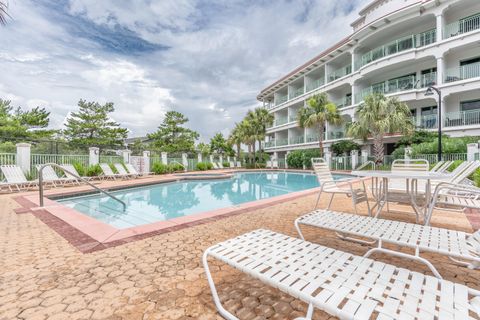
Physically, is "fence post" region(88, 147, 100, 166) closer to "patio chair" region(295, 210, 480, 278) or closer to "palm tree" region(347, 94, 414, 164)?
"patio chair" region(295, 210, 480, 278)

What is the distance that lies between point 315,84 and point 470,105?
12645 mm

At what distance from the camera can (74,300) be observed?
1.84m

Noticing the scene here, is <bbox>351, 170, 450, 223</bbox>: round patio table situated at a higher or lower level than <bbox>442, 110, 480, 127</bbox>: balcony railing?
lower

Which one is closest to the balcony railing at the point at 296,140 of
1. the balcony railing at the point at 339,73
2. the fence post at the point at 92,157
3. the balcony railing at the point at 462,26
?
the balcony railing at the point at 339,73

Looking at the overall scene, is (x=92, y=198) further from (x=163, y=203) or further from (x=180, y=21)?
(x=180, y=21)

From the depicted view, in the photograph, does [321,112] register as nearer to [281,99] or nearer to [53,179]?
[281,99]

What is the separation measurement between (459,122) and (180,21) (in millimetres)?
17899

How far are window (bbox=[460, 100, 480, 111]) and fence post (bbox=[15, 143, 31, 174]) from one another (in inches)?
993

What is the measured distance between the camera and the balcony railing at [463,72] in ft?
46.4

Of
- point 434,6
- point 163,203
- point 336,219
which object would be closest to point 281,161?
point 434,6

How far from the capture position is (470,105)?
15203mm

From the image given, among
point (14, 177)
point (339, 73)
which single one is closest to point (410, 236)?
point (14, 177)

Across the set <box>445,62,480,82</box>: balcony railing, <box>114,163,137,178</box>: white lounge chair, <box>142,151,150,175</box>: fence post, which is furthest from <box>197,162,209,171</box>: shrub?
<box>445,62,480,82</box>: balcony railing

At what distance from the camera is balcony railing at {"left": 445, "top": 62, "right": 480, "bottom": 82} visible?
14.1m
